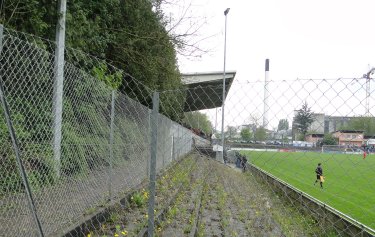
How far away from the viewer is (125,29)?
13.9 metres

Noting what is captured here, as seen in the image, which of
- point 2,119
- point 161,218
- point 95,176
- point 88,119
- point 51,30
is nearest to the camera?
point 2,119

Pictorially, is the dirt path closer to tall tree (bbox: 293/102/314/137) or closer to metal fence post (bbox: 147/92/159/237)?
metal fence post (bbox: 147/92/159/237)

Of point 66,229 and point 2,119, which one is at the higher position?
point 2,119

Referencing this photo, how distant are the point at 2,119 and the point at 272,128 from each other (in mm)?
3034

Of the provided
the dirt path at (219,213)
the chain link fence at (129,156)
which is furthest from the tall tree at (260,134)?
the dirt path at (219,213)

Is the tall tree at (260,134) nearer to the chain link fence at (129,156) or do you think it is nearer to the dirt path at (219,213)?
the chain link fence at (129,156)

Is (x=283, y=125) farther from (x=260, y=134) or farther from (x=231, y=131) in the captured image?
(x=231, y=131)

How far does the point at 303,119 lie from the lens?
3.42 m

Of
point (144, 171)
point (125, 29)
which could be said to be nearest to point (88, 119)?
point (144, 171)

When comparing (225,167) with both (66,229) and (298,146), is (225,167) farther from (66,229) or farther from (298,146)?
(298,146)

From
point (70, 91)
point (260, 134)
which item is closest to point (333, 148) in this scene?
point (260, 134)

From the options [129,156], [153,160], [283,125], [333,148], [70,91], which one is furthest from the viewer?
[129,156]

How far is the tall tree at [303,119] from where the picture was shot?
11.1 ft

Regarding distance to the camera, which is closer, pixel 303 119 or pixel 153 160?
pixel 303 119
